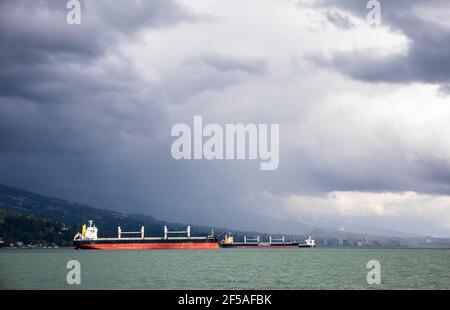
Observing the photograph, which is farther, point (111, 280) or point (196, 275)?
point (196, 275)

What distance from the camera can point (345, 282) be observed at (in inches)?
3460

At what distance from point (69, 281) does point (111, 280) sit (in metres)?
6.18

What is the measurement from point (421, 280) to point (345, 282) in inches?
517

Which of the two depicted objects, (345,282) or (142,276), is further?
(142,276)

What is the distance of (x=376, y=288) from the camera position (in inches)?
3044
